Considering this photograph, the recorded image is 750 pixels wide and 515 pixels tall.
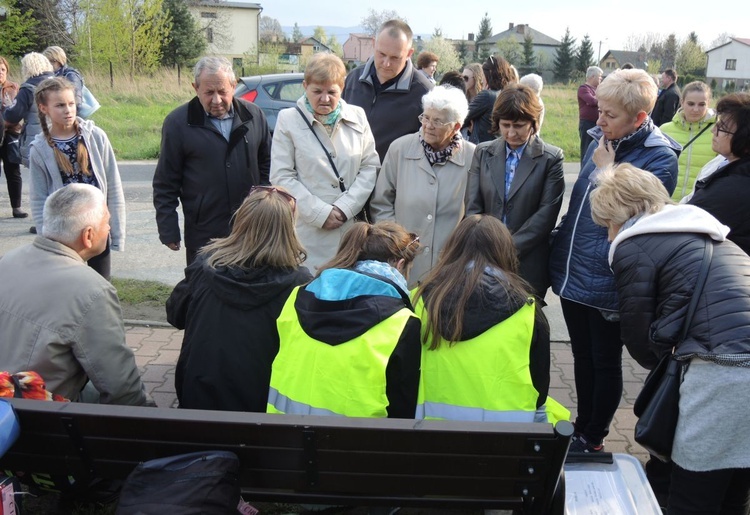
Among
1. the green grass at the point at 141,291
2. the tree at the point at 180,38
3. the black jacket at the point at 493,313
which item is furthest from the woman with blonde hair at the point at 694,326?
the tree at the point at 180,38

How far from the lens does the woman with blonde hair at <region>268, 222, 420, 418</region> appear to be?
2350 mm

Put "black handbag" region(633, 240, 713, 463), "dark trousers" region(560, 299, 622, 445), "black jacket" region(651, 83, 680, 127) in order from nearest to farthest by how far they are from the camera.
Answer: "black handbag" region(633, 240, 713, 463)
"dark trousers" region(560, 299, 622, 445)
"black jacket" region(651, 83, 680, 127)

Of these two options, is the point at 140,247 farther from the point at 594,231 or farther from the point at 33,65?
the point at 594,231

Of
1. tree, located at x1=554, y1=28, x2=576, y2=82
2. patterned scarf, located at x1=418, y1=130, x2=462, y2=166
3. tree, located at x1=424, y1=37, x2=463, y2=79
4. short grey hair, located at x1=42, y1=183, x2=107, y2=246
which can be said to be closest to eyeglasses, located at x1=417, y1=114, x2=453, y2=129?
patterned scarf, located at x1=418, y1=130, x2=462, y2=166

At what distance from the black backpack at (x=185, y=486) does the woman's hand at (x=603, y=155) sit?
83.0 inches

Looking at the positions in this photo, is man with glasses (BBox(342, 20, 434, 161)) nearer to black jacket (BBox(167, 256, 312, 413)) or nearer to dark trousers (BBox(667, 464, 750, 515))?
black jacket (BBox(167, 256, 312, 413))

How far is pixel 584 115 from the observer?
11.4 m

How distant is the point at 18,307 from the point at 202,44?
4293cm

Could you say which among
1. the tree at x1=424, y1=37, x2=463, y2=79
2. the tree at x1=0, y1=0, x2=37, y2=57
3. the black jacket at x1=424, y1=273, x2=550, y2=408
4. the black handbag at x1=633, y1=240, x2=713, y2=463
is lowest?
the black handbag at x1=633, y1=240, x2=713, y2=463

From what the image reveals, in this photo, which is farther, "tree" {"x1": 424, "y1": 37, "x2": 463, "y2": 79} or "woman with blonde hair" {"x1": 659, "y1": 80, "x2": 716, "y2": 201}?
"tree" {"x1": 424, "y1": 37, "x2": 463, "y2": 79}

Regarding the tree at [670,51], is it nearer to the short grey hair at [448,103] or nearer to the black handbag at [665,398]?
the short grey hair at [448,103]

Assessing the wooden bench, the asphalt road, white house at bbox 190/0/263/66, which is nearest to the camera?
the wooden bench

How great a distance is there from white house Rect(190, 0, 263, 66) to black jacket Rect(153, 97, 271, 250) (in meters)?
58.8

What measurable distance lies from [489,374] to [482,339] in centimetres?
13
